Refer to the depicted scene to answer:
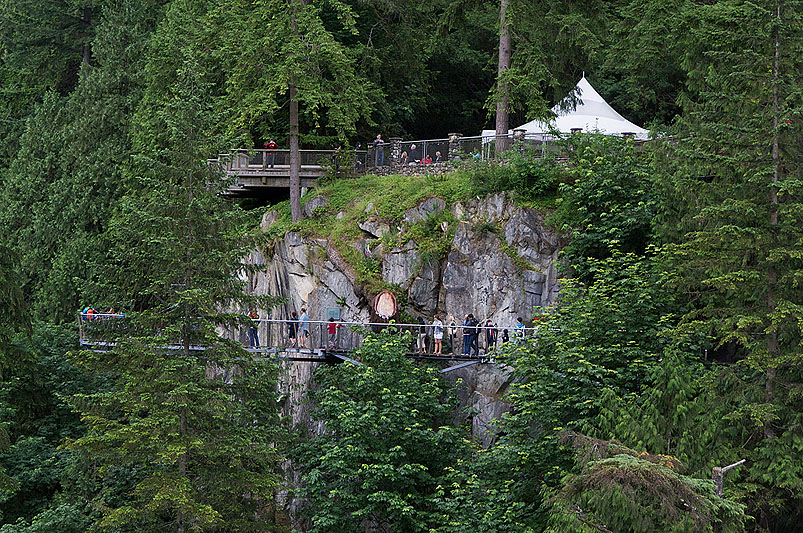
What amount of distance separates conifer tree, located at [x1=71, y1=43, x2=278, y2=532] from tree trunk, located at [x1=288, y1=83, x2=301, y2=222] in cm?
845

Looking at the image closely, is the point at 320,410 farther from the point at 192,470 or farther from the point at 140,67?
the point at 140,67

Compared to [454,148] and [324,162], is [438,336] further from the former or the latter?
[324,162]

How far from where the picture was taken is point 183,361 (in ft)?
68.3

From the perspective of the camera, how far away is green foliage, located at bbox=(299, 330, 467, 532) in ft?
73.1

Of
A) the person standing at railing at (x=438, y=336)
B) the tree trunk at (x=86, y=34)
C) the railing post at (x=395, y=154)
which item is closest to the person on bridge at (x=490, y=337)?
A: the person standing at railing at (x=438, y=336)

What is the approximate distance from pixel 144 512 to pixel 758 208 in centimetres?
1287

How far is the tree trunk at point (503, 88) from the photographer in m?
29.0

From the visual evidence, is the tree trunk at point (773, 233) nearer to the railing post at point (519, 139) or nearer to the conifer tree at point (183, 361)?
the conifer tree at point (183, 361)

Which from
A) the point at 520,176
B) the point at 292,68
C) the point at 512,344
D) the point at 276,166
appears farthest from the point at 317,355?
the point at 292,68

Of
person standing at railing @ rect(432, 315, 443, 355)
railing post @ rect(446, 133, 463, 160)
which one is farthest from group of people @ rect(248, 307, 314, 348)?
railing post @ rect(446, 133, 463, 160)

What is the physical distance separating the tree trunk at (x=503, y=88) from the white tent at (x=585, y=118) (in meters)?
0.48

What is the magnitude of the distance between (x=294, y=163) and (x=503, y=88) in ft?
22.1

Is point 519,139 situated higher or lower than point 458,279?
higher

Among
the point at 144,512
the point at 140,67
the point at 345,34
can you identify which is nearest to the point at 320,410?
the point at 144,512
